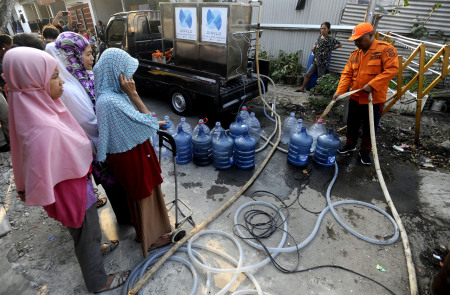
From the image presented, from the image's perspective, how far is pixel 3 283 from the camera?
2.34m

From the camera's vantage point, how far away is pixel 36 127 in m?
1.46

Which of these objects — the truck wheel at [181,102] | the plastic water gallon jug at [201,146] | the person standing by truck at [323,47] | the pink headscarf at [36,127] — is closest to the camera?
the pink headscarf at [36,127]

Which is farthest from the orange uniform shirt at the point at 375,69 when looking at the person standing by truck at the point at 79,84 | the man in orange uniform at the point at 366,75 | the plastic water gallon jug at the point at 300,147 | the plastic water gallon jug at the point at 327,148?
the person standing by truck at the point at 79,84

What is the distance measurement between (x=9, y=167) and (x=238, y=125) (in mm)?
4105

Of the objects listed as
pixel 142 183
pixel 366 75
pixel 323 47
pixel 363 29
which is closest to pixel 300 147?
pixel 366 75

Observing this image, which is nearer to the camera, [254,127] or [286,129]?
[254,127]

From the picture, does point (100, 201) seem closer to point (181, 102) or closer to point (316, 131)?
point (181, 102)

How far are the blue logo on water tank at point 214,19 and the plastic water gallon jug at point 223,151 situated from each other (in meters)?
2.57

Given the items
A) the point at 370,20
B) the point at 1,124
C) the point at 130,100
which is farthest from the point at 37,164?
the point at 370,20

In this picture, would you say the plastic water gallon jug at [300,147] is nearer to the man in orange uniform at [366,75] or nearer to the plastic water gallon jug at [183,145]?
the man in orange uniform at [366,75]

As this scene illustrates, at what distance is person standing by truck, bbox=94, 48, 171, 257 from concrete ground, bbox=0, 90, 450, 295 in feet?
2.81

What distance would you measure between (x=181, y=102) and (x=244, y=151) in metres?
2.77

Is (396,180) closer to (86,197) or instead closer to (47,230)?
(86,197)

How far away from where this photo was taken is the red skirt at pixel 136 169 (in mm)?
2039
